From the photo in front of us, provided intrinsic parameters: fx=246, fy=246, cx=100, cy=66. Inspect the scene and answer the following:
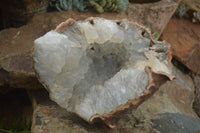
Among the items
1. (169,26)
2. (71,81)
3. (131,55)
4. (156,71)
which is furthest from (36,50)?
(169,26)

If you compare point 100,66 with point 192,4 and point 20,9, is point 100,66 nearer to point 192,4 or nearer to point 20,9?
point 20,9

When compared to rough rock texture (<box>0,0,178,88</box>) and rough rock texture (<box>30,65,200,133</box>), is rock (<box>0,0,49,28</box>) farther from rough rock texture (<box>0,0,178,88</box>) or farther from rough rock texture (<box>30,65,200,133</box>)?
rough rock texture (<box>30,65,200,133</box>)

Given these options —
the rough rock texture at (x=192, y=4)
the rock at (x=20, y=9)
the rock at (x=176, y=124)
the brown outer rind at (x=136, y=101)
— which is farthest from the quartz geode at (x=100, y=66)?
the rough rock texture at (x=192, y=4)

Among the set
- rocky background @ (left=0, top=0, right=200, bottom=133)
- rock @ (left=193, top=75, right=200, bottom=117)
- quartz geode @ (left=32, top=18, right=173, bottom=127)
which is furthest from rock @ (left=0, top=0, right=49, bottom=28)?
rock @ (left=193, top=75, right=200, bottom=117)

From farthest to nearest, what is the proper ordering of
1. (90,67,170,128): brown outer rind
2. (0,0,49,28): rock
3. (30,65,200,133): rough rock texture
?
1. (0,0,49,28): rock
2. (30,65,200,133): rough rock texture
3. (90,67,170,128): brown outer rind

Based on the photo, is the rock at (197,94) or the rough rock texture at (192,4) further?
the rough rock texture at (192,4)

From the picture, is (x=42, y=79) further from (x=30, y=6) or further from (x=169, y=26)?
(x=169, y=26)

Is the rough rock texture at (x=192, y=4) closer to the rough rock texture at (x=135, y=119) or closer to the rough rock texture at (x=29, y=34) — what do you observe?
the rough rock texture at (x=29, y=34)

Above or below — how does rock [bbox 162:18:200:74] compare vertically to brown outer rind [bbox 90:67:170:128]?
below
